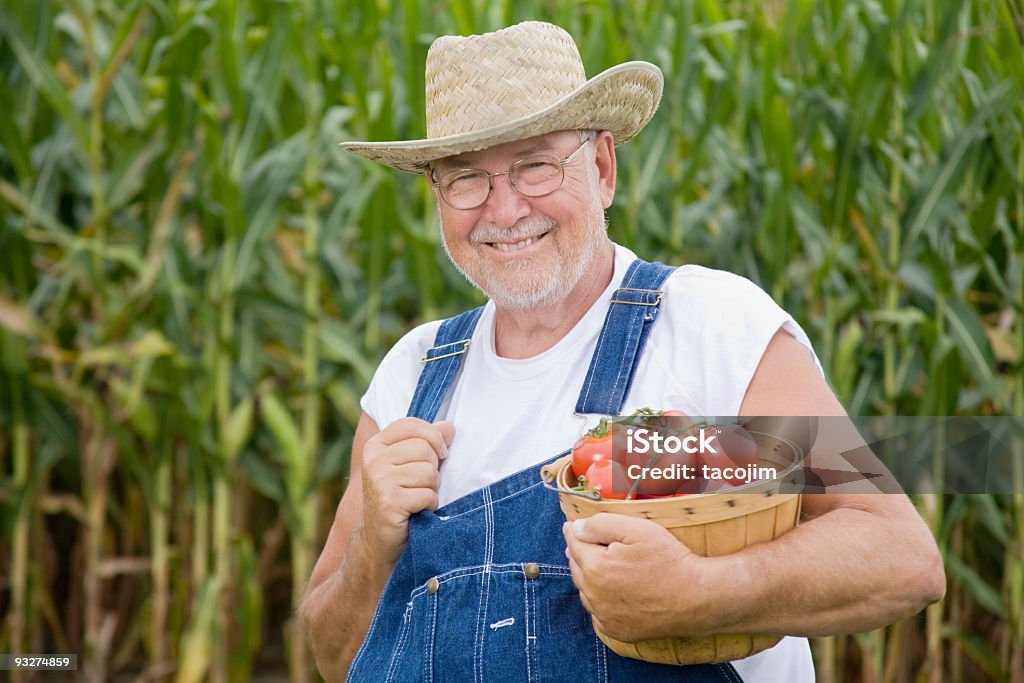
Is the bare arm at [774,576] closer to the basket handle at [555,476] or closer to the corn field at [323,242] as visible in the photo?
the basket handle at [555,476]

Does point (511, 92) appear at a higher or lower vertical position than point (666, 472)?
higher

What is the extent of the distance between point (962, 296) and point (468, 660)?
Result: 221cm

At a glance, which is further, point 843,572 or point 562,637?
point 562,637

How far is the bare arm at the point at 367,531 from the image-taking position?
1472 mm

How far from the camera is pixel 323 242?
3283 mm

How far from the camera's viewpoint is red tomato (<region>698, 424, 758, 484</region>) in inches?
44.1

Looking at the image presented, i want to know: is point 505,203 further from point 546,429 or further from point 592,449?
point 592,449

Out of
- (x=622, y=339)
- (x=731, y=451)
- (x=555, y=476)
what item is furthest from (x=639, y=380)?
(x=731, y=451)

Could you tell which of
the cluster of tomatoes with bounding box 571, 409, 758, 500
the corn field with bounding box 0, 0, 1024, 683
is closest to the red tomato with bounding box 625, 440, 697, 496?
the cluster of tomatoes with bounding box 571, 409, 758, 500

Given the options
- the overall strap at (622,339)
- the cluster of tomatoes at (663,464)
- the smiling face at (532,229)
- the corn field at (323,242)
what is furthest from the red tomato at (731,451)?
the corn field at (323,242)

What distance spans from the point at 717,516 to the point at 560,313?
532 millimetres

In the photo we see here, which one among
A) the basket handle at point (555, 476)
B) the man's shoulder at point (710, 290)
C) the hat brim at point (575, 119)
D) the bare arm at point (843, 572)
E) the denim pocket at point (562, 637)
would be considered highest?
the hat brim at point (575, 119)

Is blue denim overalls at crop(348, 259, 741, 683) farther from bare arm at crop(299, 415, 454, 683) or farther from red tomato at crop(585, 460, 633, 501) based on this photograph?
red tomato at crop(585, 460, 633, 501)

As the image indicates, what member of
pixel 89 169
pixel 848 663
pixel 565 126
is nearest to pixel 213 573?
pixel 89 169
